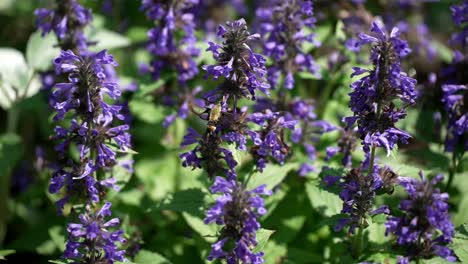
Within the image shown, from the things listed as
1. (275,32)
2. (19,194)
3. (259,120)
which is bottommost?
(19,194)

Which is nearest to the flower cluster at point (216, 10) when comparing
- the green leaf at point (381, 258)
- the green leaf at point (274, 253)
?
the green leaf at point (274, 253)

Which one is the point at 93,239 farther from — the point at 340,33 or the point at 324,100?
the point at 340,33

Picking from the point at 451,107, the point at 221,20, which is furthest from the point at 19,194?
the point at 451,107

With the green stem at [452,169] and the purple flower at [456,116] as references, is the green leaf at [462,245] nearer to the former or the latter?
the purple flower at [456,116]

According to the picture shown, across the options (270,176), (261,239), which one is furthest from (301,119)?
(261,239)

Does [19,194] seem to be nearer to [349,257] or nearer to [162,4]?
[162,4]

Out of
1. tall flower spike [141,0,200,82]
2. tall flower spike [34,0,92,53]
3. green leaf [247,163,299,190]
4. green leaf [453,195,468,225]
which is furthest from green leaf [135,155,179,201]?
green leaf [453,195,468,225]
